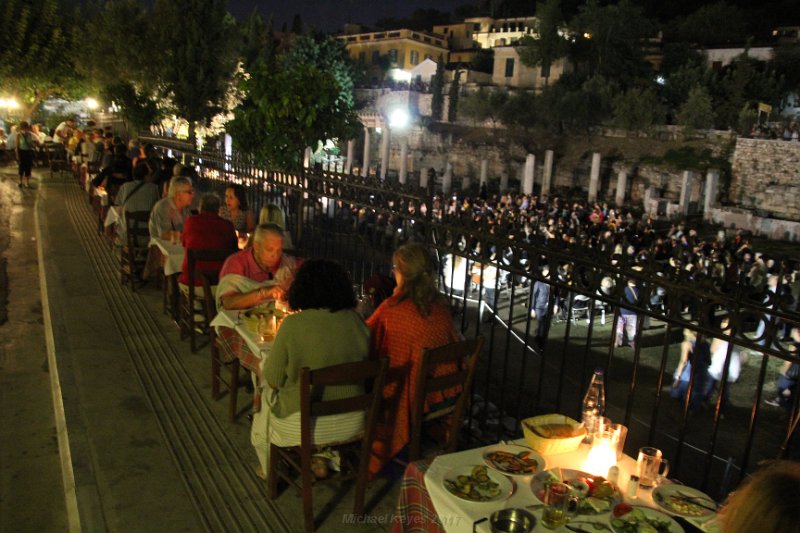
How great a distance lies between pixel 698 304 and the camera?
8.53 ft

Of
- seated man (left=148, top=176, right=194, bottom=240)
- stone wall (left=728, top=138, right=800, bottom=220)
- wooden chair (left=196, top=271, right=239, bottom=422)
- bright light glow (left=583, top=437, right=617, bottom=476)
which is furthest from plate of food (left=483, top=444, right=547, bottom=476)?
stone wall (left=728, top=138, right=800, bottom=220)

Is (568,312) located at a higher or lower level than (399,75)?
lower

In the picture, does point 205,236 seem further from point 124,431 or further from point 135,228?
point 135,228

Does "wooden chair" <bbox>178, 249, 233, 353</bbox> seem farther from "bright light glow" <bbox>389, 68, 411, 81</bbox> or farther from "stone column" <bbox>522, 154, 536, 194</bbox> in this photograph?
"bright light glow" <bbox>389, 68, 411, 81</bbox>

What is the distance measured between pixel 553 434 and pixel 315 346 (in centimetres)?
118

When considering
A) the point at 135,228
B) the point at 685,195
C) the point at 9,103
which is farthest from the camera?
the point at 685,195

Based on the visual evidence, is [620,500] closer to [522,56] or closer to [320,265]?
[320,265]

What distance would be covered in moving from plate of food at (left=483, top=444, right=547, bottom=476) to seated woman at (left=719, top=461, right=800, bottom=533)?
3.36 ft

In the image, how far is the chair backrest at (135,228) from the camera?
21.9 feet

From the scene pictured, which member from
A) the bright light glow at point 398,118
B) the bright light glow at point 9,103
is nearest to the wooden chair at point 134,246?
the bright light glow at point 9,103

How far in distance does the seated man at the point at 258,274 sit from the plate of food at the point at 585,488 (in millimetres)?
2375

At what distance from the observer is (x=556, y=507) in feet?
6.63

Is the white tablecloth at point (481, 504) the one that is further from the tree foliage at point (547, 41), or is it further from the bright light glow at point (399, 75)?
the bright light glow at point (399, 75)

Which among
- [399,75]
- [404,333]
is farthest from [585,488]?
[399,75]
